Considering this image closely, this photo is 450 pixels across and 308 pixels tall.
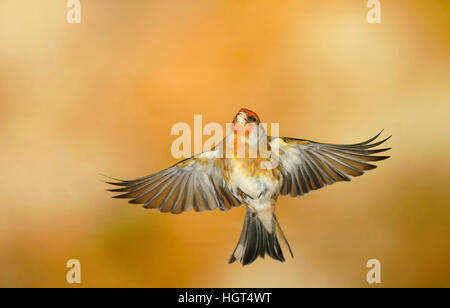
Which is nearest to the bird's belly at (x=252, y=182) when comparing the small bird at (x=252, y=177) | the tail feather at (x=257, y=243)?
the small bird at (x=252, y=177)

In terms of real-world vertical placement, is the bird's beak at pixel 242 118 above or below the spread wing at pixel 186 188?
above

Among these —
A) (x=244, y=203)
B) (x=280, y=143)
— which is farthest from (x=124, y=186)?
(x=280, y=143)

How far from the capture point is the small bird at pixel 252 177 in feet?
3.33

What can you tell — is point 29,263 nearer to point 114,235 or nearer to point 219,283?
point 114,235

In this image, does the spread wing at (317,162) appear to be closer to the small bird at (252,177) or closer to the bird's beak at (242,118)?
the small bird at (252,177)

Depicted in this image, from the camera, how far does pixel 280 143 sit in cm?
104

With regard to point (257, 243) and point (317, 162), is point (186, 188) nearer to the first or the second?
point (257, 243)

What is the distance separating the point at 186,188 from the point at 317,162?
1.16 ft

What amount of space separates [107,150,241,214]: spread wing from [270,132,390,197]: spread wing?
0.16m

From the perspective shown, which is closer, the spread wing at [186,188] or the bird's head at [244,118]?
the bird's head at [244,118]


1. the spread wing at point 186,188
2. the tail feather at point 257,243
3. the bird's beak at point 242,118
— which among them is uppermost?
the bird's beak at point 242,118

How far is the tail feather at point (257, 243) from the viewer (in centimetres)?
114

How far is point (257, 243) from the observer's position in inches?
45.0

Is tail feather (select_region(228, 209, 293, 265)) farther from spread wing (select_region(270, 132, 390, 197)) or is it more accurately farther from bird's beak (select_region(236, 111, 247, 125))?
bird's beak (select_region(236, 111, 247, 125))
